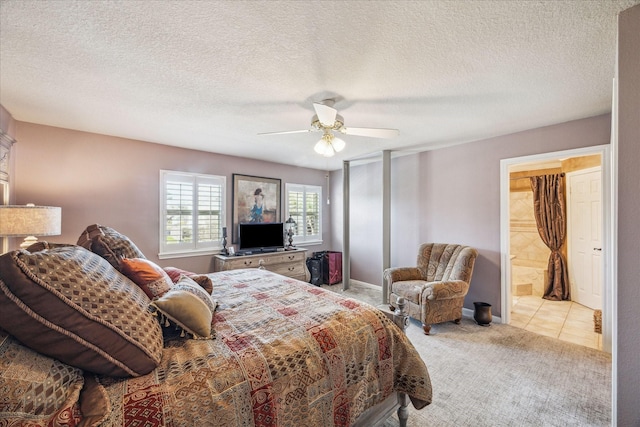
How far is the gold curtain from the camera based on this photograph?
4.43m

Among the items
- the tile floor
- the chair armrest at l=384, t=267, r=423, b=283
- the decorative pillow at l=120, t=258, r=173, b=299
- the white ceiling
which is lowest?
the tile floor

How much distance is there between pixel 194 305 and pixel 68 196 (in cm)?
302

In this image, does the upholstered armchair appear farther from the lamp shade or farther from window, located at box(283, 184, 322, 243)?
the lamp shade

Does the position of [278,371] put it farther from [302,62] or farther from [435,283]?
[435,283]

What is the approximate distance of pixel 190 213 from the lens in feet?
13.5

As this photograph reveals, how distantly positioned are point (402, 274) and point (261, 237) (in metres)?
2.45

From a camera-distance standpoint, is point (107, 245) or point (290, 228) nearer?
point (107, 245)

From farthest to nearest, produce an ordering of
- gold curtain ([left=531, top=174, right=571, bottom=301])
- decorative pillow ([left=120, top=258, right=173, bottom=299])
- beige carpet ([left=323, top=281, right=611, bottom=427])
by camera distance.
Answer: gold curtain ([left=531, top=174, right=571, bottom=301]), beige carpet ([left=323, top=281, right=611, bottom=427]), decorative pillow ([left=120, top=258, right=173, bottom=299])

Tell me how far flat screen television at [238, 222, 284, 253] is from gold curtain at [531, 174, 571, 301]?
4.69 m

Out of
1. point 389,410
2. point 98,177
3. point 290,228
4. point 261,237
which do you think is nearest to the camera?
point 389,410

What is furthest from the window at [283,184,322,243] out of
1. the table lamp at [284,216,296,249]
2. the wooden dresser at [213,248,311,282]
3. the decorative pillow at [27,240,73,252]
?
the decorative pillow at [27,240,73,252]

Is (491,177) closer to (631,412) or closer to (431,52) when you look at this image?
(431,52)

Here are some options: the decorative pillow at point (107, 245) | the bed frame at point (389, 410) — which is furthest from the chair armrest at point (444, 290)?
the decorative pillow at point (107, 245)

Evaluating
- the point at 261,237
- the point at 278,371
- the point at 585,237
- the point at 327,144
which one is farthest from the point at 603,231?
the point at 261,237
